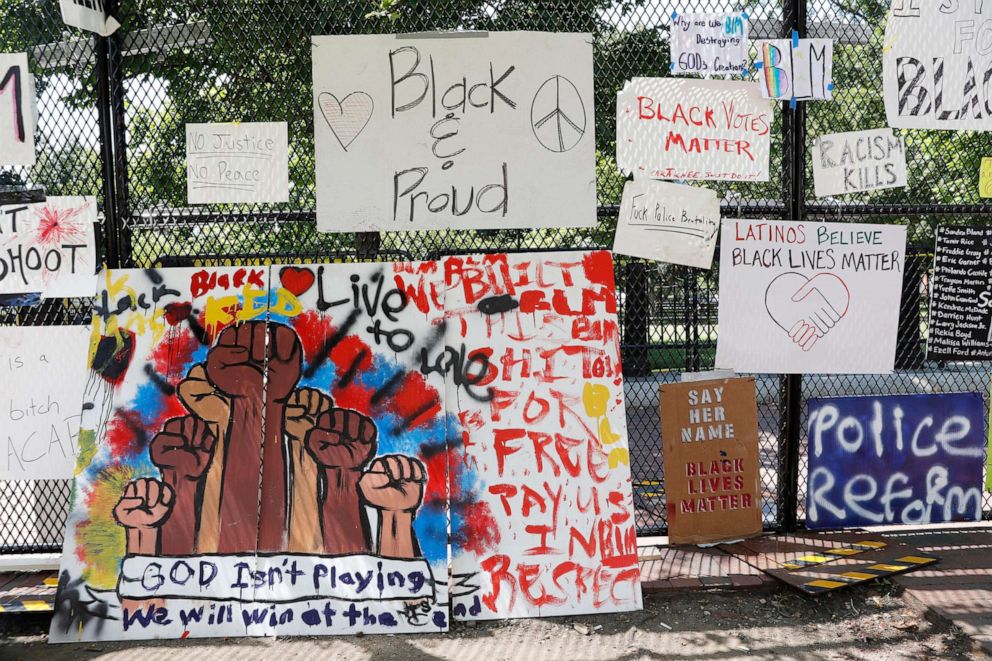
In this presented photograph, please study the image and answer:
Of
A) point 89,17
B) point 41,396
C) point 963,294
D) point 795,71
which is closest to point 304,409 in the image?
point 41,396

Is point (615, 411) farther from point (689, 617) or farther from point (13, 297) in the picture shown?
point (13, 297)

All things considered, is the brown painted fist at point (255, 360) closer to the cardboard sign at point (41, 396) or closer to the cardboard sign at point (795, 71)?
the cardboard sign at point (41, 396)

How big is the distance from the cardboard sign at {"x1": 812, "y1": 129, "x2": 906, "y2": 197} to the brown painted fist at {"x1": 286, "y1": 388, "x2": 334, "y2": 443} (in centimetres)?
285

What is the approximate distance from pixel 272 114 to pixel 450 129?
974 mm

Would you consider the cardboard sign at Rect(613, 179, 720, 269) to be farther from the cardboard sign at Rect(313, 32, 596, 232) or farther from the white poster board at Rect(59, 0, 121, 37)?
the white poster board at Rect(59, 0, 121, 37)

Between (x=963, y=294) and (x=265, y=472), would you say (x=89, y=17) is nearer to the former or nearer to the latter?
(x=265, y=472)

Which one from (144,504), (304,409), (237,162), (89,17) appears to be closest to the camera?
(144,504)

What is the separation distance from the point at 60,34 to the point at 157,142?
75 cm

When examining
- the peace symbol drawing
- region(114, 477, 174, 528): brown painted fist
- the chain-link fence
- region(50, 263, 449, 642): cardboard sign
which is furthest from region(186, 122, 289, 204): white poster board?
region(114, 477, 174, 528): brown painted fist

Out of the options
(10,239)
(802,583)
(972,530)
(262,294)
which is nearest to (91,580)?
(262,294)

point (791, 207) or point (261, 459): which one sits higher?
point (791, 207)

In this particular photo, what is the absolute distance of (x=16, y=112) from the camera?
4.23 m

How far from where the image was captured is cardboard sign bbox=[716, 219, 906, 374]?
444 centimetres

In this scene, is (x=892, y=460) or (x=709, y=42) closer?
(x=709, y=42)
